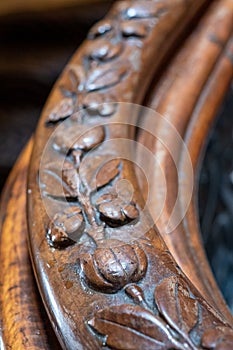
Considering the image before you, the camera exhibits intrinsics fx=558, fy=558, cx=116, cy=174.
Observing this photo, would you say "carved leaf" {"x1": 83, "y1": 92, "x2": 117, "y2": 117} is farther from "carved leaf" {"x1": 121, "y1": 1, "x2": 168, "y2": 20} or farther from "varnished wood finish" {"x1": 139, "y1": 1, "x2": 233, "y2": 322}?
"carved leaf" {"x1": 121, "y1": 1, "x2": 168, "y2": 20}

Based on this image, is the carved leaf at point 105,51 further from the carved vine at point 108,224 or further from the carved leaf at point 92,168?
the carved leaf at point 92,168

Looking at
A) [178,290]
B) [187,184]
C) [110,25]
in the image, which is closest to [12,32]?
[110,25]

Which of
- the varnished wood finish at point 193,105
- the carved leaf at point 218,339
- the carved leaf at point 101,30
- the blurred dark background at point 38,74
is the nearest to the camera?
the carved leaf at point 218,339

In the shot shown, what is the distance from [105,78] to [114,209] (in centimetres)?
28

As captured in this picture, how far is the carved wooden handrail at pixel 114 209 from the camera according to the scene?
1.61 ft

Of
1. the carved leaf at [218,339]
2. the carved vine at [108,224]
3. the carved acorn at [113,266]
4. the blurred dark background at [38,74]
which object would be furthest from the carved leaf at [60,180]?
the blurred dark background at [38,74]

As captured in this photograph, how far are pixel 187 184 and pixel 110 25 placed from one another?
30cm

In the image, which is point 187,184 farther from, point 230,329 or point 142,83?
point 230,329

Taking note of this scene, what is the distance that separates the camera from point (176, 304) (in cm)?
49

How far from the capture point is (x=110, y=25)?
Answer: 35.4 inches

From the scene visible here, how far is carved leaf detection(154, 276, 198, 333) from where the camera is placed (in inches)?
18.7

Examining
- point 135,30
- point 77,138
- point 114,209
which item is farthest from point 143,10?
point 114,209

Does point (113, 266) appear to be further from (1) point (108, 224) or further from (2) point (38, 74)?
(2) point (38, 74)

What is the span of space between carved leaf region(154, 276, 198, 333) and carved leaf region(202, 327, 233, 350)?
16 millimetres
